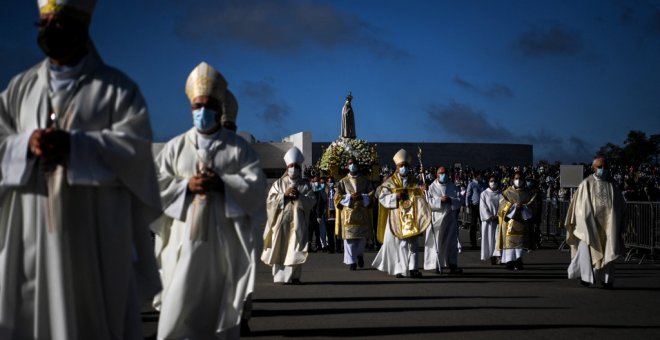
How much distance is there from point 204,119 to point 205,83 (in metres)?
0.35

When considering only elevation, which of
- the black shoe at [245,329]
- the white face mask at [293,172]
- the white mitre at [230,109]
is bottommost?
the black shoe at [245,329]

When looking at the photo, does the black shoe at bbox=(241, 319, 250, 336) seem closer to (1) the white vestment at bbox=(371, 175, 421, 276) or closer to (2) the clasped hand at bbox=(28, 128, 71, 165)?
(2) the clasped hand at bbox=(28, 128, 71, 165)

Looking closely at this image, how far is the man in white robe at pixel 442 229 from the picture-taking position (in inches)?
655

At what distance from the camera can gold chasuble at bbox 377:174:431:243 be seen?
15.8 m

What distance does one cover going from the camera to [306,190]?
1527cm

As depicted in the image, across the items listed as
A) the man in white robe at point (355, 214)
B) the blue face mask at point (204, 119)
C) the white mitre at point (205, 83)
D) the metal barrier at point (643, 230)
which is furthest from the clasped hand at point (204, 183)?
the metal barrier at point (643, 230)

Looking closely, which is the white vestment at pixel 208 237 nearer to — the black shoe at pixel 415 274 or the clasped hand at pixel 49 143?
the clasped hand at pixel 49 143

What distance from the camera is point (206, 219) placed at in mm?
7719

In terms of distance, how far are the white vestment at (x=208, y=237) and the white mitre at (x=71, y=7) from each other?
2.43m

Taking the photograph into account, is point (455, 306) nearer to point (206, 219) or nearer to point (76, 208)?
point (206, 219)

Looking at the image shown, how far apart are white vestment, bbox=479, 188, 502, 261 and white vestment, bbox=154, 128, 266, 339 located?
12.1 m

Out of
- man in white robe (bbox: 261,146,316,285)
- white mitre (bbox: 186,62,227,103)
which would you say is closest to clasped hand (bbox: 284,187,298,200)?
man in white robe (bbox: 261,146,316,285)

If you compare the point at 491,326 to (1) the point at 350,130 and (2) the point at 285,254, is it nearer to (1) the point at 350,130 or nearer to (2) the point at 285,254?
(2) the point at 285,254

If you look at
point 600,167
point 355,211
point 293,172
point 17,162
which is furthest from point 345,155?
point 17,162
